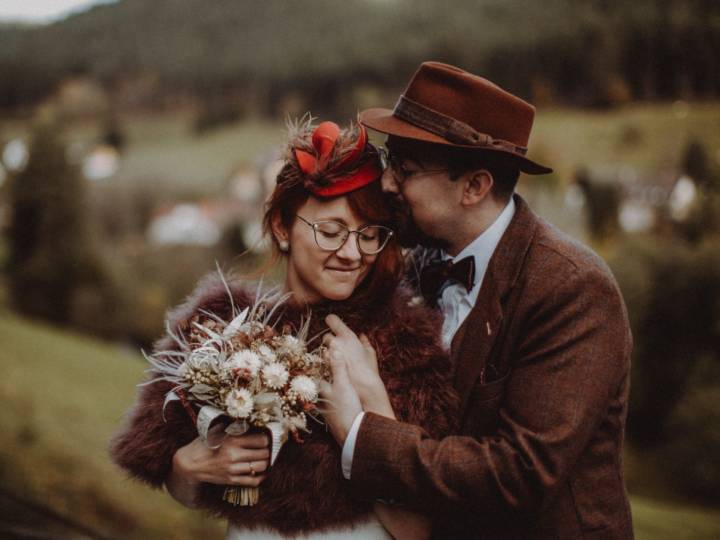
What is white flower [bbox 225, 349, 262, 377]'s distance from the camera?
6.22ft

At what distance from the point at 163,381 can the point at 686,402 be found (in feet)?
40.7

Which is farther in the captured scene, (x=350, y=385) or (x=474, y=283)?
(x=474, y=283)

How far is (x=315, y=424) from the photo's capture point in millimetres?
2211

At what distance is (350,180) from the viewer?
7.39ft

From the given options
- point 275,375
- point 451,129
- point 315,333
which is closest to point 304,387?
point 275,375

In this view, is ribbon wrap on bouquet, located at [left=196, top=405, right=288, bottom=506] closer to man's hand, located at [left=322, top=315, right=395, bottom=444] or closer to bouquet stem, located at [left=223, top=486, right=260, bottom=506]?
bouquet stem, located at [left=223, top=486, right=260, bottom=506]

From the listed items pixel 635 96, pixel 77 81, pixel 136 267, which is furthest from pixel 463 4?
pixel 136 267

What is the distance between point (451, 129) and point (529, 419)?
918 mm

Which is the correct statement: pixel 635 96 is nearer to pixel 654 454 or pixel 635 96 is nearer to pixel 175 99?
pixel 654 454

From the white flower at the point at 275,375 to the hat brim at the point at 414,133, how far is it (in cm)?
81

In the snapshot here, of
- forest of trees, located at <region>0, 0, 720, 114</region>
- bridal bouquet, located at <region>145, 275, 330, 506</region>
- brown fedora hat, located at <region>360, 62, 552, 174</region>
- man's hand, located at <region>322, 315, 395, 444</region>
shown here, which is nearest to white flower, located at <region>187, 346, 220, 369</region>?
bridal bouquet, located at <region>145, 275, 330, 506</region>

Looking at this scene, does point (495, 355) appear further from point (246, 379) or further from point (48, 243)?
point (48, 243)

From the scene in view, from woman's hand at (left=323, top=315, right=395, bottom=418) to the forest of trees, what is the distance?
46.1 feet

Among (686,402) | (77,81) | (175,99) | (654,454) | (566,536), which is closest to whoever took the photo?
(566,536)
